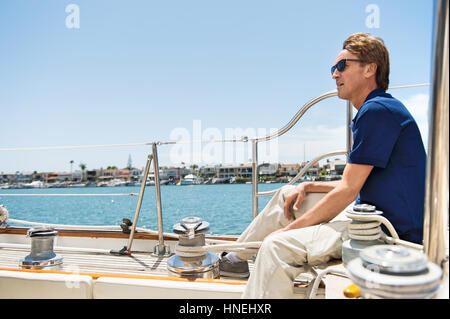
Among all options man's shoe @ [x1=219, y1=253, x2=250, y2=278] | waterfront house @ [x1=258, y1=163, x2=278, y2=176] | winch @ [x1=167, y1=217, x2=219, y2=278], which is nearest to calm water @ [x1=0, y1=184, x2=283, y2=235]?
waterfront house @ [x1=258, y1=163, x2=278, y2=176]

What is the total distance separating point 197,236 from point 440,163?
0.95m

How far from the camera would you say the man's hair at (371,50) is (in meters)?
1.13

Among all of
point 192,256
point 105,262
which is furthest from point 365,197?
point 105,262

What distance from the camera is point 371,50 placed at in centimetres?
113

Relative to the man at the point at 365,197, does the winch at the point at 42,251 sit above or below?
below

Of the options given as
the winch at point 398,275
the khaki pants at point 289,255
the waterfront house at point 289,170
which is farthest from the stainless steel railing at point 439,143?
the waterfront house at point 289,170

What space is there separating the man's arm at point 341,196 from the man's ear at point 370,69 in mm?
387

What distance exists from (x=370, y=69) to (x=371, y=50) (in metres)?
0.06

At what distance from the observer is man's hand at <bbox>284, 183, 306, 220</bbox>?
4.05 ft

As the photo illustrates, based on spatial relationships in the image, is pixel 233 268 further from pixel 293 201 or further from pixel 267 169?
pixel 267 169

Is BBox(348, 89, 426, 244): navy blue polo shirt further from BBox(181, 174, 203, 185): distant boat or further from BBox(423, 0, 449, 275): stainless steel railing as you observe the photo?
BBox(181, 174, 203, 185): distant boat

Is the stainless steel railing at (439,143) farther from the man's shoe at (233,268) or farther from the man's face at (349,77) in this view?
the man's shoe at (233,268)

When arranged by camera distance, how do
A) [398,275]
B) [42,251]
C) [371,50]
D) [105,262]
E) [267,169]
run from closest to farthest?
[398,275] → [371,50] → [42,251] → [105,262] → [267,169]

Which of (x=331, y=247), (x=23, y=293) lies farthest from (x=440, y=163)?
(x=23, y=293)
